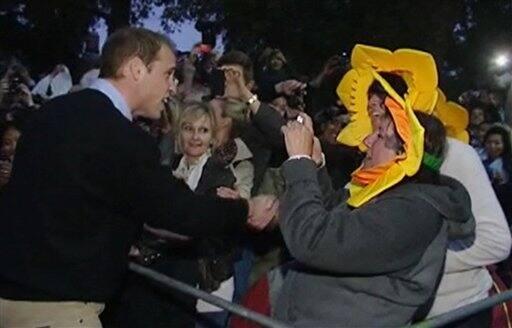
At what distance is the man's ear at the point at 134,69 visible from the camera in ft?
15.0

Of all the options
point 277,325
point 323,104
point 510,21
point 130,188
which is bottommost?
point 510,21

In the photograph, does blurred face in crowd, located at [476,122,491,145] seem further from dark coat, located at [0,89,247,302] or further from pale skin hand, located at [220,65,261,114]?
dark coat, located at [0,89,247,302]

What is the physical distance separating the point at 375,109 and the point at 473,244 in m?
0.74

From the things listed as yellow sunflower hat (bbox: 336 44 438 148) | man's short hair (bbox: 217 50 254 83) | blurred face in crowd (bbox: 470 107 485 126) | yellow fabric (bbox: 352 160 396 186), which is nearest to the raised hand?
yellow fabric (bbox: 352 160 396 186)

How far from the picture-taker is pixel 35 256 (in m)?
4.30

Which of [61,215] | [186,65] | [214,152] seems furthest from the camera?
[186,65]

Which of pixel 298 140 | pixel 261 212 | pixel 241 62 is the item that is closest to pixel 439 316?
pixel 298 140

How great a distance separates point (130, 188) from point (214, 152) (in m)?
2.64

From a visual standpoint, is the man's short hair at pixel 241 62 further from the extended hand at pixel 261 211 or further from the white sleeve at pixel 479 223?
the white sleeve at pixel 479 223

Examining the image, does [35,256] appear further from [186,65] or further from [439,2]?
[439,2]

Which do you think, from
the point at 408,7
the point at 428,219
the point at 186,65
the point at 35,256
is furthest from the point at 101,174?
the point at 408,7

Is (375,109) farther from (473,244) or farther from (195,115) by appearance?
(195,115)

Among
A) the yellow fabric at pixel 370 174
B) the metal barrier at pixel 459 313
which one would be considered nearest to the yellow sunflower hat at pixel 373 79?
the yellow fabric at pixel 370 174

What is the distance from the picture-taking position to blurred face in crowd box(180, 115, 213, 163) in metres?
6.96
